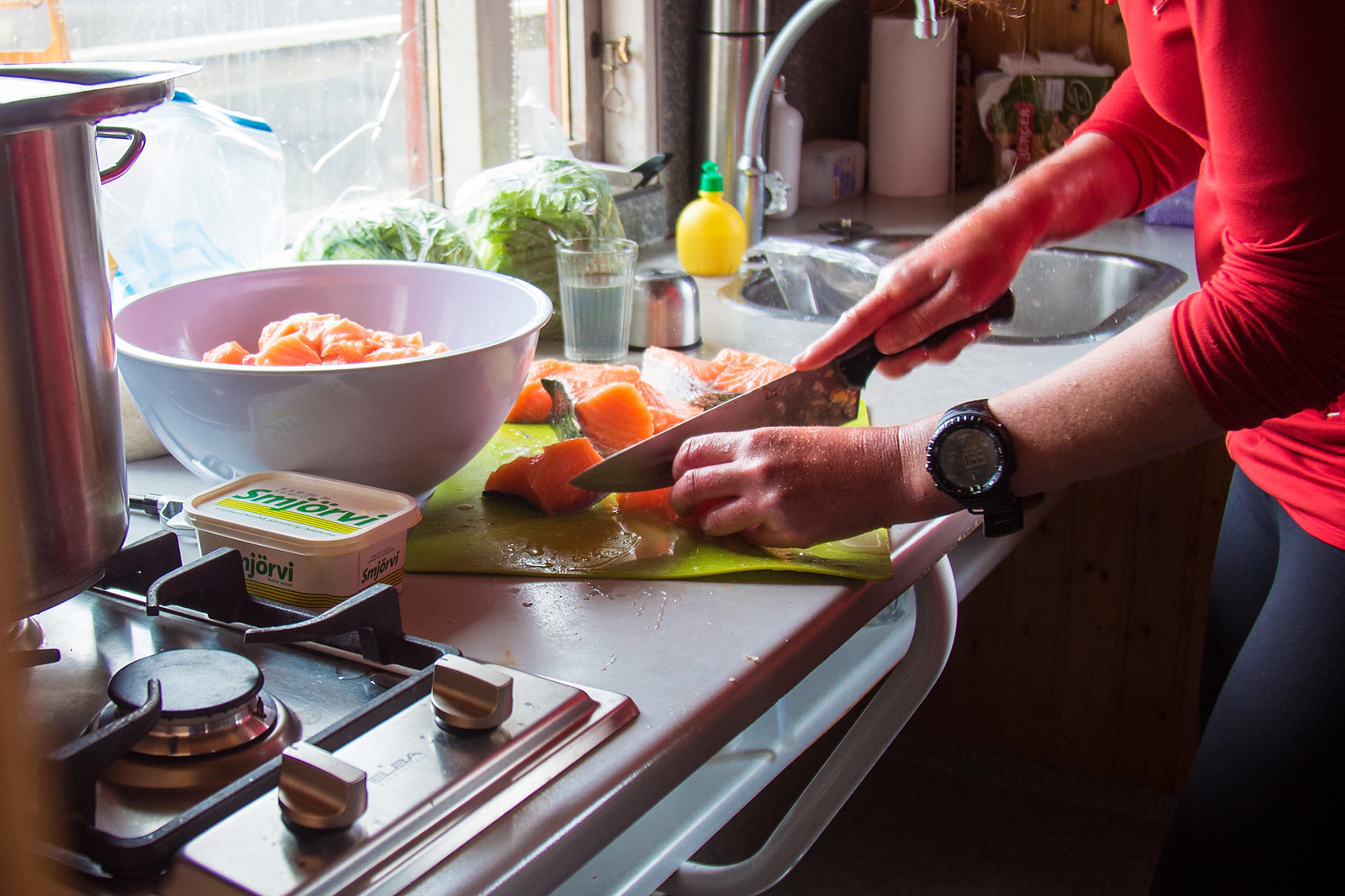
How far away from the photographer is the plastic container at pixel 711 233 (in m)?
1.86

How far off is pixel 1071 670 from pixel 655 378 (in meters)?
1.03

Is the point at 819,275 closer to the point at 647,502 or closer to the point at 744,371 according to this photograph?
the point at 744,371

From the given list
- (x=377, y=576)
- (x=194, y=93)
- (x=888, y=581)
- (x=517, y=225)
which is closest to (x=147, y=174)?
(x=194, y=93)

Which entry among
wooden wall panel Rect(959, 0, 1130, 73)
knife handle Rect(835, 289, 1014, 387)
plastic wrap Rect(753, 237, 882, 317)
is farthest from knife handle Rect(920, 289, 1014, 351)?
wooden wall panel Rect(959, 0, 1130, 73)

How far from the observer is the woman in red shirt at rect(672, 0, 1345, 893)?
72 centimetres

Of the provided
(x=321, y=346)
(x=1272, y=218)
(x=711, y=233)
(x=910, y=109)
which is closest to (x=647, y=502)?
(x=321, y=346)

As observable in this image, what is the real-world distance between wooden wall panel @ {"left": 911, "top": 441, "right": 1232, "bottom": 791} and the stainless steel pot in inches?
56.6

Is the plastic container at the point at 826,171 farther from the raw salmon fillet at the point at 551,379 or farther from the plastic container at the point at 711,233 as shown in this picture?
the raw salmon fillet at the point at 551,379

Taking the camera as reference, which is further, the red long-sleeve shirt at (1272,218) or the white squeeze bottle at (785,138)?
the white squeeze bottle at (785,138)

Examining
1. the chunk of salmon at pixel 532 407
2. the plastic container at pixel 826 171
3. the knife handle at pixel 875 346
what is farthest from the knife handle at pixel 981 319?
the plastic container at pixel 826 171

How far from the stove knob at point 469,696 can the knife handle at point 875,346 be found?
1.93ft

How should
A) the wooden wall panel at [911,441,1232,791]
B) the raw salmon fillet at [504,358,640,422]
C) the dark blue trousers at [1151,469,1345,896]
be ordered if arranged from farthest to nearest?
the wooden wall panel at [911,441,1232,791] < the raw salmon fillet at [504,358,640,422] < the dark blue trousers at [1151,469,1345,896]

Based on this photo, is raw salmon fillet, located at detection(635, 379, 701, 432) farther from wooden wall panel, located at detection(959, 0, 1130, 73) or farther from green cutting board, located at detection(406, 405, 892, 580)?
wooden wall panel, located at detection(959, 0, 1130, 73)

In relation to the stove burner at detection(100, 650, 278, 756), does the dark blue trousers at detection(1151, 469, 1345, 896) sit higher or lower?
lower
